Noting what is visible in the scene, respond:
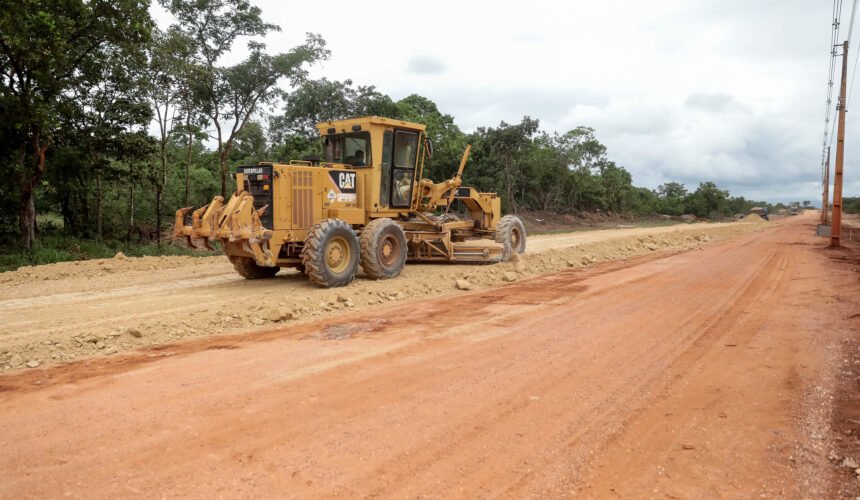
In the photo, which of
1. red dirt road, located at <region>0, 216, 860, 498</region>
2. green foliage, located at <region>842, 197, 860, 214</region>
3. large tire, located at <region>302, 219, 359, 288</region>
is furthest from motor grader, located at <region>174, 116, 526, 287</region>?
green foliage, located at <region>842, 197, 860, 214</region>

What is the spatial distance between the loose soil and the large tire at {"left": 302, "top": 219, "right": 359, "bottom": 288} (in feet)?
1.03

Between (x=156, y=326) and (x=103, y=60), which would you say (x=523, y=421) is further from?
(x=103, y=60)

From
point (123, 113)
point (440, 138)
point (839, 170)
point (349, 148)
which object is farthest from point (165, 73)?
point (839, 170)

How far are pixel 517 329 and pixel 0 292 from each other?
30.5ft

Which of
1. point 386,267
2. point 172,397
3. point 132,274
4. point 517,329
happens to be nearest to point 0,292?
point 132,274

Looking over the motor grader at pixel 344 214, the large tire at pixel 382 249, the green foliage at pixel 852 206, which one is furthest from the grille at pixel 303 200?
the green foliage at pixel 852 206

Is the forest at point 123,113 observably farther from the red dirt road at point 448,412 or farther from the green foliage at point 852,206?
the green foliage at point 852,206

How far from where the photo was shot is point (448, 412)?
168 inches

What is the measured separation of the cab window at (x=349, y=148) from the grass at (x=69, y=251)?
719cm

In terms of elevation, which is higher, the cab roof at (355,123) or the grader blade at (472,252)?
the cab roof at (355,123)

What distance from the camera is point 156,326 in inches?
275

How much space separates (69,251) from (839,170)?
2740 cm

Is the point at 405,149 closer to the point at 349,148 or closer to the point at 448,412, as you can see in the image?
the point at 349,148

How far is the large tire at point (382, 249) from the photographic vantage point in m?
11.0
